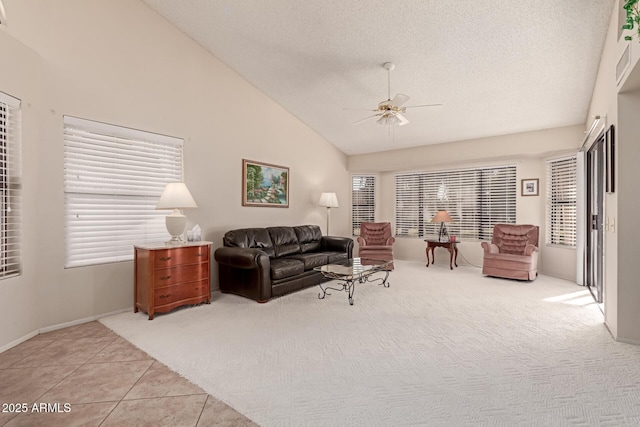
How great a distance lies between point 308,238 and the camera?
600 centimetres

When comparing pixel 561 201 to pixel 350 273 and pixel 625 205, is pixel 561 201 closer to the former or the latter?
pixel 625 205

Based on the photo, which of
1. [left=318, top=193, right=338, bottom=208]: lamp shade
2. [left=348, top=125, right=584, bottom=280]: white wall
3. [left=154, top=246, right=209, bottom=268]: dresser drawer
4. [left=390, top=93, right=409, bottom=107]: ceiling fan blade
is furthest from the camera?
[left=318, top=193, right=338, bottom=208]: lamp shade

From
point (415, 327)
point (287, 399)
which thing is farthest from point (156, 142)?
point (415, 327)

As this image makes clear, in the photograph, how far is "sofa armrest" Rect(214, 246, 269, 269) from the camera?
414 centimetres

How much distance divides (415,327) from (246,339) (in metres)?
1.72

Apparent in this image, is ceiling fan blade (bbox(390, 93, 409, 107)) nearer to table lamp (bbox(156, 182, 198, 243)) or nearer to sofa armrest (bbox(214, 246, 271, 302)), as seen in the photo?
sofa armrest (bbox(214, 246, 271, 302))

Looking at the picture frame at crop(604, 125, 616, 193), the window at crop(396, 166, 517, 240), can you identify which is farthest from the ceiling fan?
the window at crop(396, 166, 517, 240)

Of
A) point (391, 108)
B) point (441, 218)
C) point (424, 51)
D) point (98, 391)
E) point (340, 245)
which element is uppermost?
point (424, 51)

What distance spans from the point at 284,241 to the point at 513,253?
4234 mm

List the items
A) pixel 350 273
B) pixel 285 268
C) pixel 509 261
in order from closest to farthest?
pixel 350 273
pixel 285 268
pixel 509 261

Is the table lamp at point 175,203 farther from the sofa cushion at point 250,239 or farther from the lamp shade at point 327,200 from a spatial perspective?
the lamp shade at point 327,200

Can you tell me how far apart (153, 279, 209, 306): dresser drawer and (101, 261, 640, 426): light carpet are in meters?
0.20

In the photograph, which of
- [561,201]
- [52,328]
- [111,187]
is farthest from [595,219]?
[52,328]

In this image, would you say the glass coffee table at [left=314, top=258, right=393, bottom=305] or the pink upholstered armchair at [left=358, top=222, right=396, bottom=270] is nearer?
the glass coffee table at [left=314, top=258, right=393, bottom=305]
